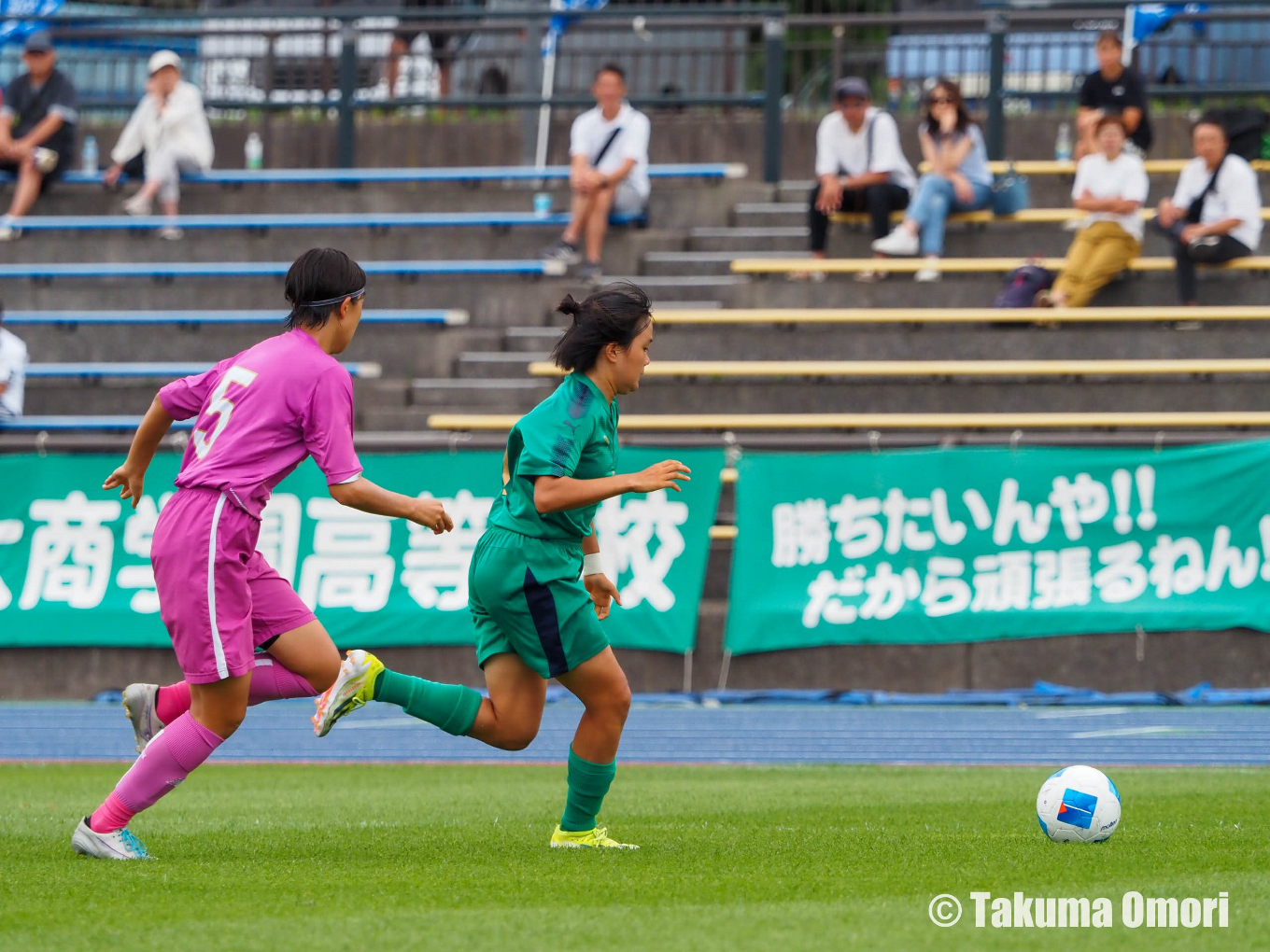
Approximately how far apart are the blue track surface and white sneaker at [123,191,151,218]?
7.04 m

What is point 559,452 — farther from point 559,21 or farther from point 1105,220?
point 559,21

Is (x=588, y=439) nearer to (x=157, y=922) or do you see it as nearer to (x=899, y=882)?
(x=899, y=882)

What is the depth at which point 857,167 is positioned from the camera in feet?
→ 55.1

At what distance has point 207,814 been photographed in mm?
7355

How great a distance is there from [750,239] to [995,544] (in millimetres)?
5363

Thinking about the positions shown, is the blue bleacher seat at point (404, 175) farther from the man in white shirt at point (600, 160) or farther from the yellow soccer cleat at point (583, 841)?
the yellow soccer cleat at point (583, 841)

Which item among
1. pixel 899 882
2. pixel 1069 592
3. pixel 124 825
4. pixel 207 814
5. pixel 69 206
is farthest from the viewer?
pixel 69 206

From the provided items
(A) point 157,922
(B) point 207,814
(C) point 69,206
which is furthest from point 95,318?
(A) point 157,922

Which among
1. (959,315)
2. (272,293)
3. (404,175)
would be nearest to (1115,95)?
(959,315)

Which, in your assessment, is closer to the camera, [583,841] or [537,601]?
[537,601]

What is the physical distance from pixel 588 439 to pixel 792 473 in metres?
7.79

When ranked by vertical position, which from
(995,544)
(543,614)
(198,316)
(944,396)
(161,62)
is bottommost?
(995,544)

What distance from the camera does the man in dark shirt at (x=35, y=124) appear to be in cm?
1917

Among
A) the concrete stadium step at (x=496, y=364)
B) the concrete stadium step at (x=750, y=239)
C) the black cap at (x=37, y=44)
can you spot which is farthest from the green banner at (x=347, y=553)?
the black cap at (x=37, y=44)
